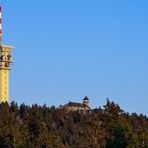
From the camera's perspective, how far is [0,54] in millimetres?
191875

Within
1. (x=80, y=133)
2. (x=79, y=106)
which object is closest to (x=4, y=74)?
(x=79, y=106)

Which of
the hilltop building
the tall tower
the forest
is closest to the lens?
the forest

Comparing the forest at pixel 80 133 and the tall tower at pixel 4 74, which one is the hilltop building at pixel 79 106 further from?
the forest at pixel 80 133

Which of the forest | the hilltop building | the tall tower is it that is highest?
the tall tower

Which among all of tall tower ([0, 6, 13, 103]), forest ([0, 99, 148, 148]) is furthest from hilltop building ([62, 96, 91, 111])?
forest ([0, 99, 148, 148])

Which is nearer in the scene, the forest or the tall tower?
the forest

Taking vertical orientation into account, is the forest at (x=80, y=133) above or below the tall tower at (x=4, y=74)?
below

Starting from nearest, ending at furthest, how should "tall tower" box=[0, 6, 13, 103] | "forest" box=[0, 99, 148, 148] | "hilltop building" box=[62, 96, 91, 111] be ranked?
"forest" box=[0, 99, 148, 148] → "tall tower" box=[0, 6, 13, 103] → "hilltop building" box=[62, 96, 91, 111]

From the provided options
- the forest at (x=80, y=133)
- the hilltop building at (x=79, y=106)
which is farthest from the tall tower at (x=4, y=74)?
the forest at (x=80, y=133)

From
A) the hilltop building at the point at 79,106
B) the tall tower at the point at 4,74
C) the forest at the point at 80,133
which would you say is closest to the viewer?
the forest at the point at 80,133

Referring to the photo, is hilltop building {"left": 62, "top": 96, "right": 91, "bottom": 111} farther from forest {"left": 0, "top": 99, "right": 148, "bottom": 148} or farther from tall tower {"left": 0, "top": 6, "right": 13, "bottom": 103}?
forest {"left": 0, "top": 99, "right": 148, "bottom": 148}

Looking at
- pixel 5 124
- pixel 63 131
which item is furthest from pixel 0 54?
pixel 5 124

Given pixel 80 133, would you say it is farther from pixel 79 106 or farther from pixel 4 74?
pixel 79 106

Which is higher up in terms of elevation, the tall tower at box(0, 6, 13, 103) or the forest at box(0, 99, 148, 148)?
the tall tower at box(0, 6, 13, 103)
